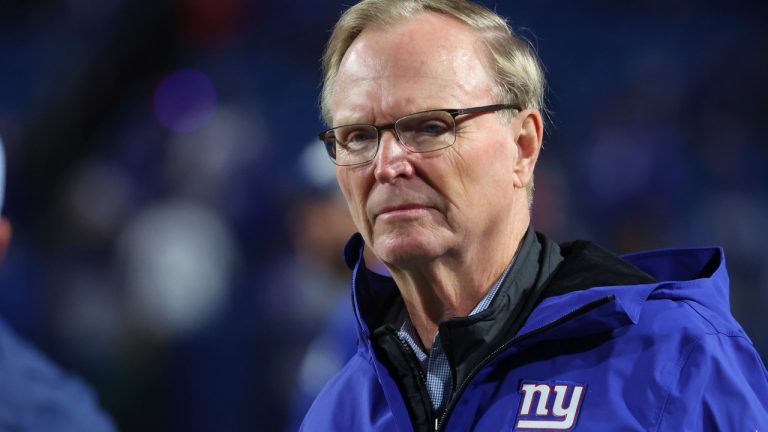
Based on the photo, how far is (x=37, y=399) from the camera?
7.01 feet

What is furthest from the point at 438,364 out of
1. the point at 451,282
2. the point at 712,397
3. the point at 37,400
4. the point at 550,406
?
the point at 37,400

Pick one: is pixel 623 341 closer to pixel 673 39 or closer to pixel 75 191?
pixel 75 191

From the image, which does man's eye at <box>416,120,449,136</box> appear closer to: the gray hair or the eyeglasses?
the eyeglasses

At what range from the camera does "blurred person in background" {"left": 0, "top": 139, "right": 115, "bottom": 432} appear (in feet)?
6.88

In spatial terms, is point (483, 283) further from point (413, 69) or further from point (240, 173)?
point (240, 173)

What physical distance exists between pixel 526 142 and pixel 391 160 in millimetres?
318

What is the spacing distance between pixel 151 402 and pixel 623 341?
345cm

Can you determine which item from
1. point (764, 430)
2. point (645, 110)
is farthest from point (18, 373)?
point (645, 110)

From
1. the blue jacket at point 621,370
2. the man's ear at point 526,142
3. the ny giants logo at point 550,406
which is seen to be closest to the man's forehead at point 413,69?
the man's ear at point 526,142

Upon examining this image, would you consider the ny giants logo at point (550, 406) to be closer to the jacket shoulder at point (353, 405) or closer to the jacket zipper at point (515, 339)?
the jacket zipper at point (515, 339)

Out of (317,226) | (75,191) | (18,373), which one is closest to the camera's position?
(18,373)

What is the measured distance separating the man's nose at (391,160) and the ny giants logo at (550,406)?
433 millimetres

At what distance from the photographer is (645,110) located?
20.1 ft

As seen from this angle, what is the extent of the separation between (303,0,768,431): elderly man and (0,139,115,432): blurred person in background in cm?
57
